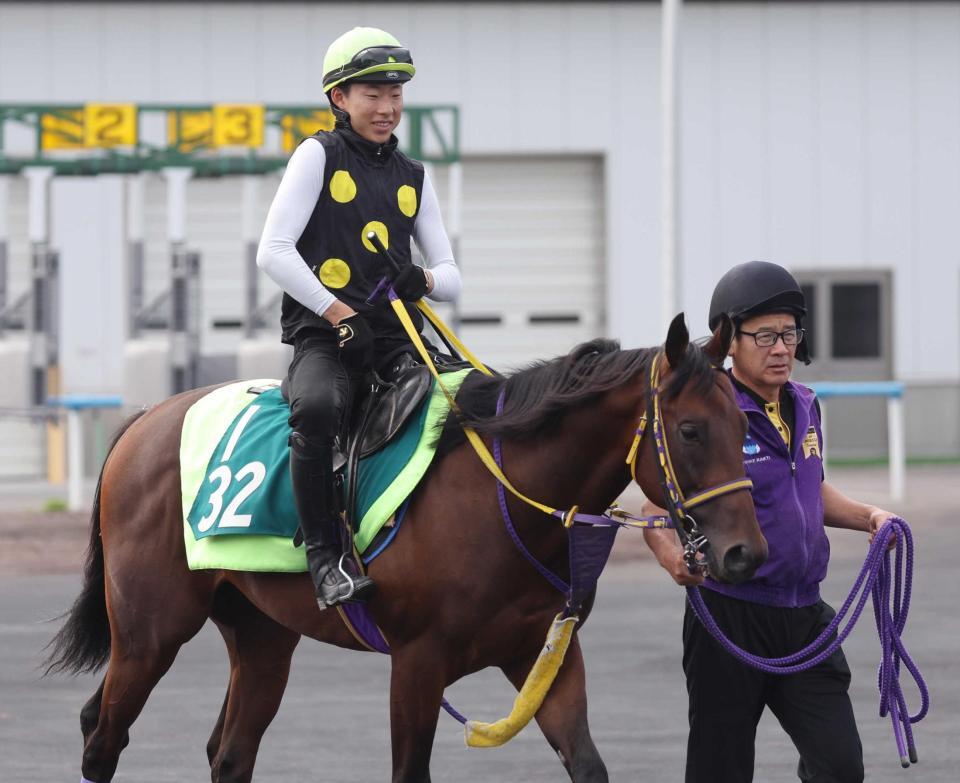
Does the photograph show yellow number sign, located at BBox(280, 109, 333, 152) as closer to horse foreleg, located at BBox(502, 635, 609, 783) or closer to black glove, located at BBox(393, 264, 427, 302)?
black glove, located at BBox(393, 264, 427, 302)

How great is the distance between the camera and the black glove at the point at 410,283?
579 centimetres

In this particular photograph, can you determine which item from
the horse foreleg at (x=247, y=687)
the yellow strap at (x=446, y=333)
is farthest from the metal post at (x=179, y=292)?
the yellow strap at (x=446, y=333)

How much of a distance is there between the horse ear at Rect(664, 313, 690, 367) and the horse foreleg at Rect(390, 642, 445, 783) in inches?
44.9

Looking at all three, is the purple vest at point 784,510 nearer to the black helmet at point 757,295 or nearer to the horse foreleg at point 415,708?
the black helmet at point 757,295

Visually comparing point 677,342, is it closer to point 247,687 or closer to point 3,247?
point 247,687

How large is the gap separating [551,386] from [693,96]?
67.5ft

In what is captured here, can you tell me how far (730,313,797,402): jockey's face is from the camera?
211 inches

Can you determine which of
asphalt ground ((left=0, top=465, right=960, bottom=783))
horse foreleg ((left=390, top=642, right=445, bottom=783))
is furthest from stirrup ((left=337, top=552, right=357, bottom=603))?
asphalt ground ((left=0, top=465, right=960, bottom=783))

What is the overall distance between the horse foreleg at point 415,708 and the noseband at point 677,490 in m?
0.89

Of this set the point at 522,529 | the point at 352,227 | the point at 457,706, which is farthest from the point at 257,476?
the point at 457,706

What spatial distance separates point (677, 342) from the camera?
16.3 ft

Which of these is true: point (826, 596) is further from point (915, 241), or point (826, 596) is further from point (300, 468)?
point (915, 241)

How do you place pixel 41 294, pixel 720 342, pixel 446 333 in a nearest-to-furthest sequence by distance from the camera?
pixel 720 342, pixel 446 333, pixel 41 294

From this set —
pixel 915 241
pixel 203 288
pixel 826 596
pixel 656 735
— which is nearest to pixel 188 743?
pixel 656 735
